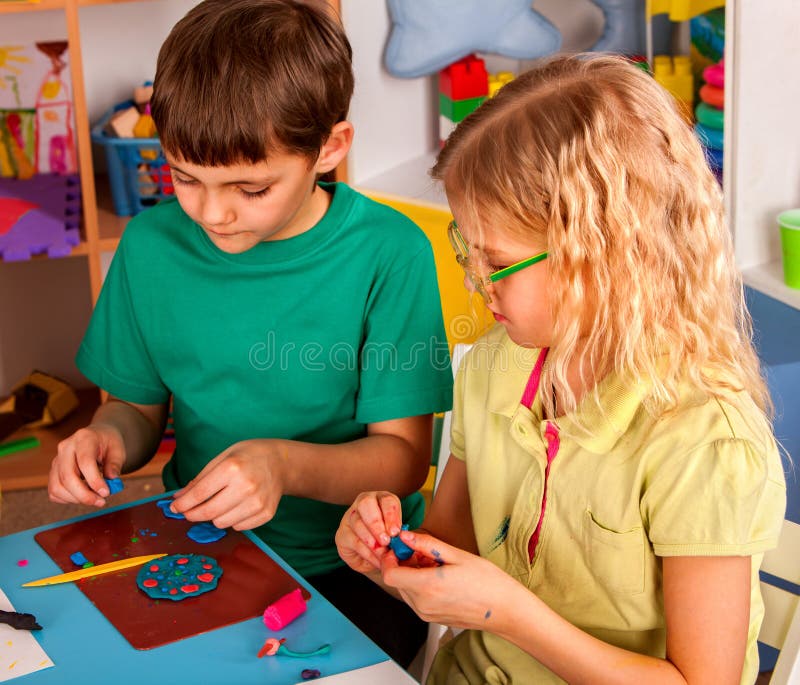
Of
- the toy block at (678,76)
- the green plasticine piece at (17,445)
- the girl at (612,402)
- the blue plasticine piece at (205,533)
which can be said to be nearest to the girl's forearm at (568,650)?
the girl at (612,402)

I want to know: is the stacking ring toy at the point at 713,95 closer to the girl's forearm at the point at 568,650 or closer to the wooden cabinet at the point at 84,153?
the wooden cabinet at the point at 84,153

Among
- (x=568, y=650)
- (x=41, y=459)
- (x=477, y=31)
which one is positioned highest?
(x=477, y=31)

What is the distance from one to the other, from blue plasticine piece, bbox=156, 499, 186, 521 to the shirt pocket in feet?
1.38

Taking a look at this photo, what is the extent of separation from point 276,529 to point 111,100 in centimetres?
160

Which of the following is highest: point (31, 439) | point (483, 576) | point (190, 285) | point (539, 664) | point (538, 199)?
point (538, 199)

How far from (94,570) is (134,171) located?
59.8 inches

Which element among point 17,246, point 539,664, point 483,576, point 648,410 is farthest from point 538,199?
point 17,246

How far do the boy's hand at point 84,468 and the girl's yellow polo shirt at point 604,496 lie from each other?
15.4 inches

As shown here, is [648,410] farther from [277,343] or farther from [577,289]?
[277,343]

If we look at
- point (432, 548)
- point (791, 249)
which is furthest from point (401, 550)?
point (791, 249)

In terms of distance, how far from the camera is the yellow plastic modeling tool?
1.04 metres

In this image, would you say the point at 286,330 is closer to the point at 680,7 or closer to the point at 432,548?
the point at 432,548

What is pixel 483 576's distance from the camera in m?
0.91

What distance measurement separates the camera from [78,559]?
42.3 inches
